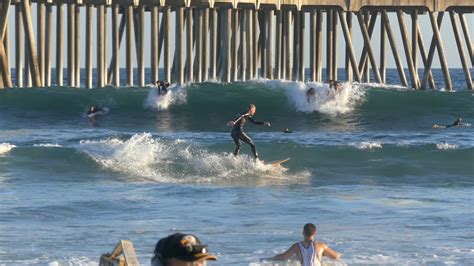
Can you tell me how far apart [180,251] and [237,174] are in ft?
62.6

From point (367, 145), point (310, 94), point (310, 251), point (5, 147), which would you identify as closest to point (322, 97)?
point (310, 94)

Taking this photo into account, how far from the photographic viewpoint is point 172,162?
26938 millimetres

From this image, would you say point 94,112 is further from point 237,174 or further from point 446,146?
point 237,174

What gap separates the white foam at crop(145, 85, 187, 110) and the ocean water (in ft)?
0.15

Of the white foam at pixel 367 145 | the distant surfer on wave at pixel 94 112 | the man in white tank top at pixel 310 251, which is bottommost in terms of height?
the distant surfer on wave at pixel 94 112

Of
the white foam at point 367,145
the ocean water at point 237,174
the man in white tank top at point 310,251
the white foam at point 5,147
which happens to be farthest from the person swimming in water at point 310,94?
the man in white tank top at point 310,251

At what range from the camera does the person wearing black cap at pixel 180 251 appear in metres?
6.22

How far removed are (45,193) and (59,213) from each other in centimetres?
327

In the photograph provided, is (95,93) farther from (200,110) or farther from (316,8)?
(316,8)

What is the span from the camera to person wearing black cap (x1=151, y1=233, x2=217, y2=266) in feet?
20.4

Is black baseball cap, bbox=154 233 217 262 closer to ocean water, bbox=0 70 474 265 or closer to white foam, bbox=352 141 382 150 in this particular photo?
ocean water, bbox=0 70 474 265

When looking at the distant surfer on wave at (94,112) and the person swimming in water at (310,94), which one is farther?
the person swimming in water at (310,94)

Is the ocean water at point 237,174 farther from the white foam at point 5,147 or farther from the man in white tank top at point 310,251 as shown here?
the man in white tank top at point 310,251

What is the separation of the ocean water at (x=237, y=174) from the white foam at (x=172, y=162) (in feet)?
0.14
